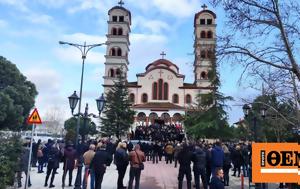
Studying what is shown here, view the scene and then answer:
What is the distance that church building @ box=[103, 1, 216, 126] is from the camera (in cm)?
6794

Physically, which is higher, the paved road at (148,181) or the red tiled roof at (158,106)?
the red tiled roof at (158,106)

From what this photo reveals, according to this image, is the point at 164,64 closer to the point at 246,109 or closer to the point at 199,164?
the point at 246,109

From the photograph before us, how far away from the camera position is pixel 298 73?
43.4 ft

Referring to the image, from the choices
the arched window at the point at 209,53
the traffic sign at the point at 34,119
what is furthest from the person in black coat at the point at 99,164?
the arched window at the point at 209,53

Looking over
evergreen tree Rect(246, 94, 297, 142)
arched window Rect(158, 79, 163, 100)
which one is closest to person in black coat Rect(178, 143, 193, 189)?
evergreen tree Rect(246, 94, 297, 142)

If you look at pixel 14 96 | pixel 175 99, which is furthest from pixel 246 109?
pixel 175 99

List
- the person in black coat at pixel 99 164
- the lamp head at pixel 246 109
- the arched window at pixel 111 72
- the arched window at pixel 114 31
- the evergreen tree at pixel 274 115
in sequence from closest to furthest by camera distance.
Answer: the person in black coat at pixel 99 164, the evergreen tree at pixel 274 115, the lamp head at pixel 246 109, the arched window at pixel 111 72, the arched window at pixel 114 31

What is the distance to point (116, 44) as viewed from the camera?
70.9 m

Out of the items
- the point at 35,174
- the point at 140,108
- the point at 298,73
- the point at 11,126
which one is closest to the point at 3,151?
the point at 35,174

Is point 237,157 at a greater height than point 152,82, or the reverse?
point 152,82

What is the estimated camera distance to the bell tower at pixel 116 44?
69.2 metres

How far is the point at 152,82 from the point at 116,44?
9.89m

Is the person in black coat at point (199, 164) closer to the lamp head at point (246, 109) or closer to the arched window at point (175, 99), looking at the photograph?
the lamp head at point (246, 109)

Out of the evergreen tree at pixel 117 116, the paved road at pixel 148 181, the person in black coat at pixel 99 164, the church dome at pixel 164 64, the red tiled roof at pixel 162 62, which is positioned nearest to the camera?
the person in black coat at pixel 99 164
